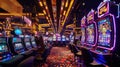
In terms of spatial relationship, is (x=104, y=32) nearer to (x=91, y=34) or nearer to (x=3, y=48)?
(x=91, y=34)

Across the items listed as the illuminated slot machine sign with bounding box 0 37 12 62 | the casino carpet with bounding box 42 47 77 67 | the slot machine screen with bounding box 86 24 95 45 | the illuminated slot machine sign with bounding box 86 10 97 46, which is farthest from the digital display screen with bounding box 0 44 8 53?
the slot machine screen with bounding box 86 24 95 45

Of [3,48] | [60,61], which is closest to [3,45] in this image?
[3,48]

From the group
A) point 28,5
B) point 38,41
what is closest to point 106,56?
point 38,41

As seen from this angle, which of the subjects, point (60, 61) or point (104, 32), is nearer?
point (104, 32)

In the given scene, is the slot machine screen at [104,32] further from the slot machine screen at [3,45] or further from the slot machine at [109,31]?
the slot machine screen at [3,45]

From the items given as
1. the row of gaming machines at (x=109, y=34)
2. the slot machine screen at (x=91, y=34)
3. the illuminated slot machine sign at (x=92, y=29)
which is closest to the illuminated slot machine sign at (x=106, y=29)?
the row of gaming machines at (x=109, y=34)

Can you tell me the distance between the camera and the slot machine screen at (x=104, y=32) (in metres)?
5.26

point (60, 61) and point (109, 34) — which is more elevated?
point (109, 34)

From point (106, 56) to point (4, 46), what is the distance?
250 cm

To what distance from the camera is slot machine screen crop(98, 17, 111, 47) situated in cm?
526

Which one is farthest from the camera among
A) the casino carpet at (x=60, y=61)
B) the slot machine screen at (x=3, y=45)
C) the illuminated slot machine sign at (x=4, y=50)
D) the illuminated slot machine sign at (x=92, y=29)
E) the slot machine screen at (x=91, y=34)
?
→ the casino carpet at (x=60, y=61)

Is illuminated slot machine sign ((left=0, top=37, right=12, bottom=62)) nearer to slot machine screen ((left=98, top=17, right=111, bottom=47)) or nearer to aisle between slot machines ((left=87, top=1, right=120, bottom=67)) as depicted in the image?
aisle between slot machines ((left=87, top=1, right=120, bottom=67))

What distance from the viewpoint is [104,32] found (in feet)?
18.6

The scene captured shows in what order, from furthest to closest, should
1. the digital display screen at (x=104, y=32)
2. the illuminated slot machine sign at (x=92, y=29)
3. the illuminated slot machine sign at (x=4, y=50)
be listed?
1. the illuminated slot machine sign at (x=92, y=29)
2. the digital display screen at (x=104, y=32)
3. the illuminated slot machine sign at (x=4, y=50)
